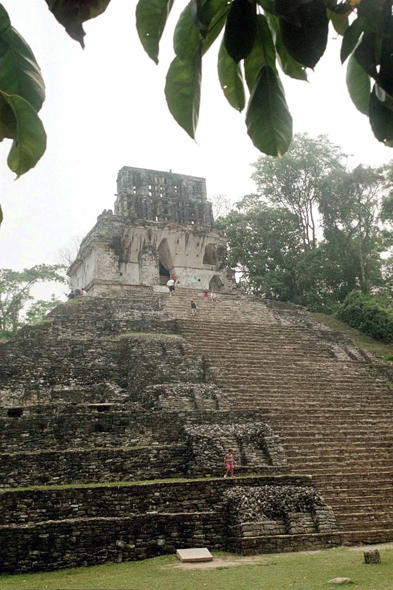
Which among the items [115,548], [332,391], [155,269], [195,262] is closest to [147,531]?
[115,548]

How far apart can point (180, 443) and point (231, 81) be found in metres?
9.91

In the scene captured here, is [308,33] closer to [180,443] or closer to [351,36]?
[351,36]

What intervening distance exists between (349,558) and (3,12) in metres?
7.69

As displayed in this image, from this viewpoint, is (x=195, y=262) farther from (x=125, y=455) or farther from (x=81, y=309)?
(x=125, y=455)

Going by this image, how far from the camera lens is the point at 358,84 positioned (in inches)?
41.0

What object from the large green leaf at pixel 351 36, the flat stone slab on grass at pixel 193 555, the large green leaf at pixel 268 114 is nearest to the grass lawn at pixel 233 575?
the flat stone slab on grass at pixel 193 555

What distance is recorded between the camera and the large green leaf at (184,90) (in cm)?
104

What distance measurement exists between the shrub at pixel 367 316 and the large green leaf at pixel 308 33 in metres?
21.1

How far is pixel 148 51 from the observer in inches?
38.0

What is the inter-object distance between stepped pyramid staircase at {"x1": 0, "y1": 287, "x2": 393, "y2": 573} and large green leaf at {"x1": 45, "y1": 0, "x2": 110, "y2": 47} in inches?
312

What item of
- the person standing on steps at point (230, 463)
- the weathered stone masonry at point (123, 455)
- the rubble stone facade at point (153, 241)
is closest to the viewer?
the weathered stone masonry at point (123, 455)

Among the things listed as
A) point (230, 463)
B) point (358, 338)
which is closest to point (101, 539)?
point (230, 463)

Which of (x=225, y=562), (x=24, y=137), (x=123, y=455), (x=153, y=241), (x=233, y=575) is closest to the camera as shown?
(x=24, y=137)

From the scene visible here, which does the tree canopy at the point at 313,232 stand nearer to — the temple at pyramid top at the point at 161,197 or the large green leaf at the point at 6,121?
the temple at pyramid top at the point at 161,197
